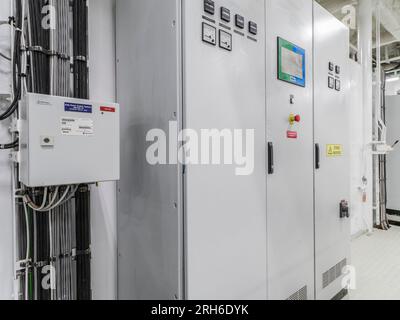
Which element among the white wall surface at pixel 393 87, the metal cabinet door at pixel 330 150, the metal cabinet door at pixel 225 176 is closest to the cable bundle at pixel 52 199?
the metal cabinet door at pixel 225 176

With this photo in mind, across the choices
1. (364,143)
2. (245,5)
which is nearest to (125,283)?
(245,5)

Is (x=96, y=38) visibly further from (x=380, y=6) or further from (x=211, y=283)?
(x=380, y=6)

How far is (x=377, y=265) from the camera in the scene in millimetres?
2943

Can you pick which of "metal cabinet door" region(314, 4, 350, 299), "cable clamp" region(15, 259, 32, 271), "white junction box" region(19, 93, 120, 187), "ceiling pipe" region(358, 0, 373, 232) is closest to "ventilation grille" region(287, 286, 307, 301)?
"metal cabinet door" region(314, 4, 350, 299)

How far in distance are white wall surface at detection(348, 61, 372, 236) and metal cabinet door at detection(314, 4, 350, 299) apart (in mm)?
1751

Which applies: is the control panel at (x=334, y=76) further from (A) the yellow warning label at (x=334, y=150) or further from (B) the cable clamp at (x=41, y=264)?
(B) the cable clamp at (x=41, y=264)

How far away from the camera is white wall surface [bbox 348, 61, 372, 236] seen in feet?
12.6

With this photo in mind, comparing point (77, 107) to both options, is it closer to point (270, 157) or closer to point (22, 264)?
point (22, 264)

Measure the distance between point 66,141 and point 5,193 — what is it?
397mm

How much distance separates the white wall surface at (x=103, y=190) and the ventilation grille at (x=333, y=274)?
154 cm

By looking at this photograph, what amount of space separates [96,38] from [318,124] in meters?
1.60

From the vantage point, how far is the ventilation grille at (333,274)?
2.02 m

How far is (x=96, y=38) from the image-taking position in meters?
1.47

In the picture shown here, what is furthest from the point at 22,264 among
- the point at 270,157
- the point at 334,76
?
the point at 334,76
